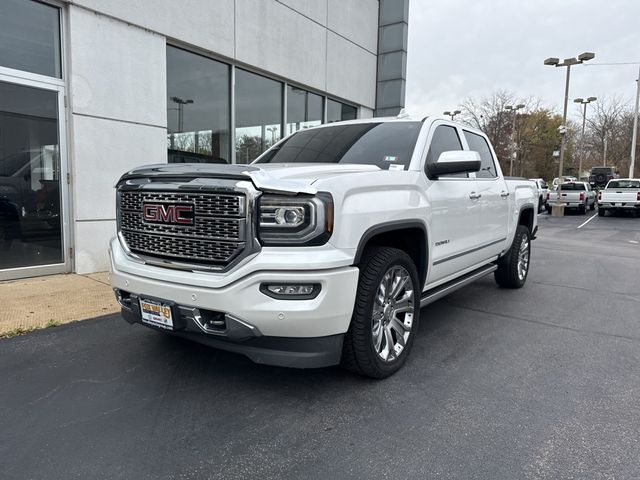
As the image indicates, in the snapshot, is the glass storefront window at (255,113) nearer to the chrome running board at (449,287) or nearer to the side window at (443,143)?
the side window at (443,143)

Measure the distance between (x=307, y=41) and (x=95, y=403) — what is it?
9366mm

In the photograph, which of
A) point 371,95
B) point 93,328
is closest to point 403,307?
point 93,328

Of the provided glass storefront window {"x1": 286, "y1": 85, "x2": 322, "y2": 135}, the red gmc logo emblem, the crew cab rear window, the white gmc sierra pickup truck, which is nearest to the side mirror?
the white gmc sierra pickup truck

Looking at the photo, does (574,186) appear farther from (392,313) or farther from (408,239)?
(392,313)

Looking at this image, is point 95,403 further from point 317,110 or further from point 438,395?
point 317,110

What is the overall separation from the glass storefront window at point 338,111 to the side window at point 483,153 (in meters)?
6.63

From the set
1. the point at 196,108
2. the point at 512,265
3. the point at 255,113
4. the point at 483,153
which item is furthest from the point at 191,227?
the point at 255,113

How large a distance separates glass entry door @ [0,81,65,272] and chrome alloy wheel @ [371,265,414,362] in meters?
5.17

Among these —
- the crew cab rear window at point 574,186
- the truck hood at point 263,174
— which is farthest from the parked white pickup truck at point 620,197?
the truck hood at point 263,174

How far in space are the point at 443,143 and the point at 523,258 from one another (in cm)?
301

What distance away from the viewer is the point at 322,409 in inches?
120

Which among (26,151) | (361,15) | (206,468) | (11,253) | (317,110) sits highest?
(361,15)

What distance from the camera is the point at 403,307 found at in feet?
11.9

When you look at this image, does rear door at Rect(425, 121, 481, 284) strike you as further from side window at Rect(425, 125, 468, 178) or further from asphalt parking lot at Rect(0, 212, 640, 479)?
asphalt parking lot at Rect(0, 212, 640, 479)
